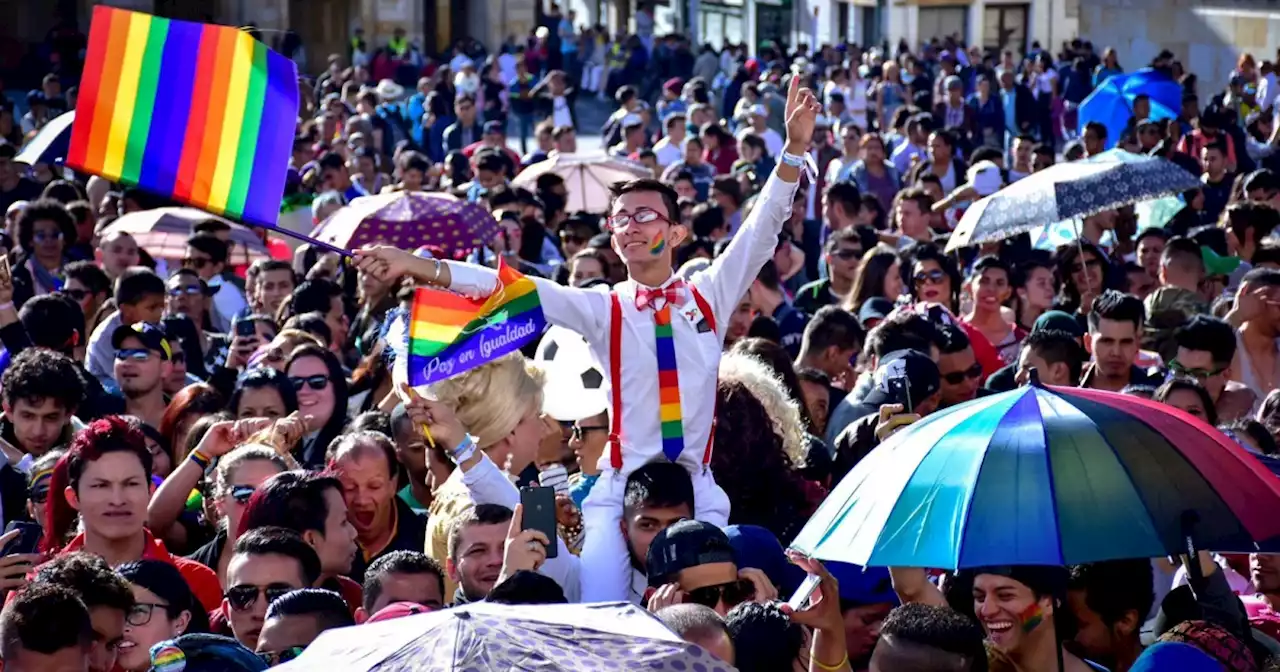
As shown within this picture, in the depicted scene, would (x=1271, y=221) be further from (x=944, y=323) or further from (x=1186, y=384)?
(x=1186, y=384)

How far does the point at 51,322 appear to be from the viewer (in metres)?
8.91

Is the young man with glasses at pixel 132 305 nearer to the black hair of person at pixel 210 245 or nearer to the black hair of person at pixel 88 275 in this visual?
the black hair of person at pixel 88 275

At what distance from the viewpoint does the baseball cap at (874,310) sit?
945 centimetres

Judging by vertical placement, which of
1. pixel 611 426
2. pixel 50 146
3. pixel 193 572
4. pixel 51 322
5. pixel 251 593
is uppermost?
pixel 50 146

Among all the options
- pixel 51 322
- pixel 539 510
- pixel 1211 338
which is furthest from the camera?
pixel 51 322

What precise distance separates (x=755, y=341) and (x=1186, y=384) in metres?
1.56

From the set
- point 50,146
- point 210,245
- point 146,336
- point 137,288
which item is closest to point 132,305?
point 137,288

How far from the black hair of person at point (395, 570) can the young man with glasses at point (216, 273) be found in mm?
5915

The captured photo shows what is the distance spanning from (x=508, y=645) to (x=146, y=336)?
5.24 meters

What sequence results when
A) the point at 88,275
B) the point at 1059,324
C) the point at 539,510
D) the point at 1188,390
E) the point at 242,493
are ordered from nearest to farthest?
1. the point at 539,510
2. the point at 242,493
3. the point at 1188,390
4. the point at 1059,324
5. the point at 88,275

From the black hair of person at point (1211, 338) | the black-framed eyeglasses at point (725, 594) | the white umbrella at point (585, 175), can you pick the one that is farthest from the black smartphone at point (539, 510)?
the white umbrella at point (585, 175)

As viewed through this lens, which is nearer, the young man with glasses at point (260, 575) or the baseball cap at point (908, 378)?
the young man with glasses at point (260, 575)

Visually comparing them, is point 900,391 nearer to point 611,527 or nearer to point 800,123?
point 800,123

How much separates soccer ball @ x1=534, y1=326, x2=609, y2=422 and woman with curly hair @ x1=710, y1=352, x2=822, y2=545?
0.40m
